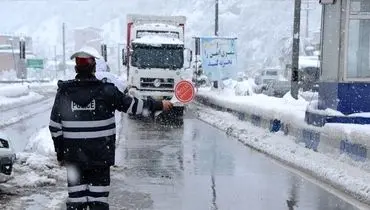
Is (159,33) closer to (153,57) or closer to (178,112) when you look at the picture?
(153,57)

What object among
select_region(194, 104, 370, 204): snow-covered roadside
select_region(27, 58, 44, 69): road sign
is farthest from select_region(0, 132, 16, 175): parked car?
select_region(27, 58, 44, 69): road sign

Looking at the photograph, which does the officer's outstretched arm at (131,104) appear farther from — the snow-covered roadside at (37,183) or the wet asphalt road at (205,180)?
the snow-covered roadside at (37,183)

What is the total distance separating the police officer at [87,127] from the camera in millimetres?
5027

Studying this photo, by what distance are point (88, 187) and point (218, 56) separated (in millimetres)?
29192

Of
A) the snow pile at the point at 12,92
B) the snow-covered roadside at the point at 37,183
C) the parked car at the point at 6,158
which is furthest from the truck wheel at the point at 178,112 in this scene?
the parked car at the point at 6,158

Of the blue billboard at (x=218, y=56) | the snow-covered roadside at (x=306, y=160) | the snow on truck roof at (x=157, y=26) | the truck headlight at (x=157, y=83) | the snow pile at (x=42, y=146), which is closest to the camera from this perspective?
the snow-covered roadside at (x=306, y=160)

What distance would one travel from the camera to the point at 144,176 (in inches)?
416

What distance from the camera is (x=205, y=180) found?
10211 mm

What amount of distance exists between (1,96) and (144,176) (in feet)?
84.7

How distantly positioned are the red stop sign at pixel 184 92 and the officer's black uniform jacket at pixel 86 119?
1.63 meters

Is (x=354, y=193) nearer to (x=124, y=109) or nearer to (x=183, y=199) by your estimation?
(x=183, y=199)

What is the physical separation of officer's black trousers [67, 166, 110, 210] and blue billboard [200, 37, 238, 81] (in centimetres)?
2873

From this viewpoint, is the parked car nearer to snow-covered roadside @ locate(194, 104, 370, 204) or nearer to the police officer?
the police officer

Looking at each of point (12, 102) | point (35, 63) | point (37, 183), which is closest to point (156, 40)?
point (12, 102)
